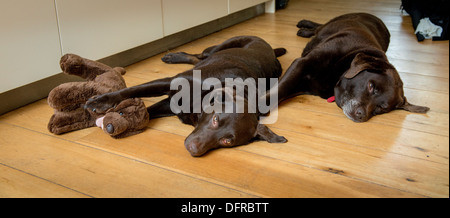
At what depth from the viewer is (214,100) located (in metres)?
1.79

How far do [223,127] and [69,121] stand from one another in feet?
2.38

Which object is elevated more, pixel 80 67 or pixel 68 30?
pixel 68 30

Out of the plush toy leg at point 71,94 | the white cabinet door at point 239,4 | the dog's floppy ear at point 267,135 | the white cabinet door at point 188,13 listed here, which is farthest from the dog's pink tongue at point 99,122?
the white cabinet door at point 239,4

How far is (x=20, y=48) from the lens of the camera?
2.00 meters

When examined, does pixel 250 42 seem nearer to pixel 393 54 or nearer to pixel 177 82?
pixel 177 82

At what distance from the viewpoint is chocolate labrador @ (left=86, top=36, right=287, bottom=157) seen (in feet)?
5.50

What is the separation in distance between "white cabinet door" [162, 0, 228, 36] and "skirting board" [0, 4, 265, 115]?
13cm

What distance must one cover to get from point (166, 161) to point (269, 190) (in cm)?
44

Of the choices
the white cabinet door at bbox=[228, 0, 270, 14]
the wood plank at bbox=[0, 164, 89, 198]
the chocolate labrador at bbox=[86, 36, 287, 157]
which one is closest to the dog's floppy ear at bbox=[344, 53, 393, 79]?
the chocolate labrador at bbox=[86, 36, 287, 157]

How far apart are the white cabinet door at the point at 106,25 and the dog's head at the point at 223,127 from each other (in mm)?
997

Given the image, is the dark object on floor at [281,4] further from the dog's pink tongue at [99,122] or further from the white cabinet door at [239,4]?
the dog's pink tongue at [99,122]

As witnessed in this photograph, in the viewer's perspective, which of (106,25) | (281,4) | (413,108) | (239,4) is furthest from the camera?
(281,4)

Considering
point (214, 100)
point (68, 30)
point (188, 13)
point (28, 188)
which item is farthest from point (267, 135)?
point (188, 13)

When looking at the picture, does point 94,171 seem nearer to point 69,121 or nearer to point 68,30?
point 69,121
